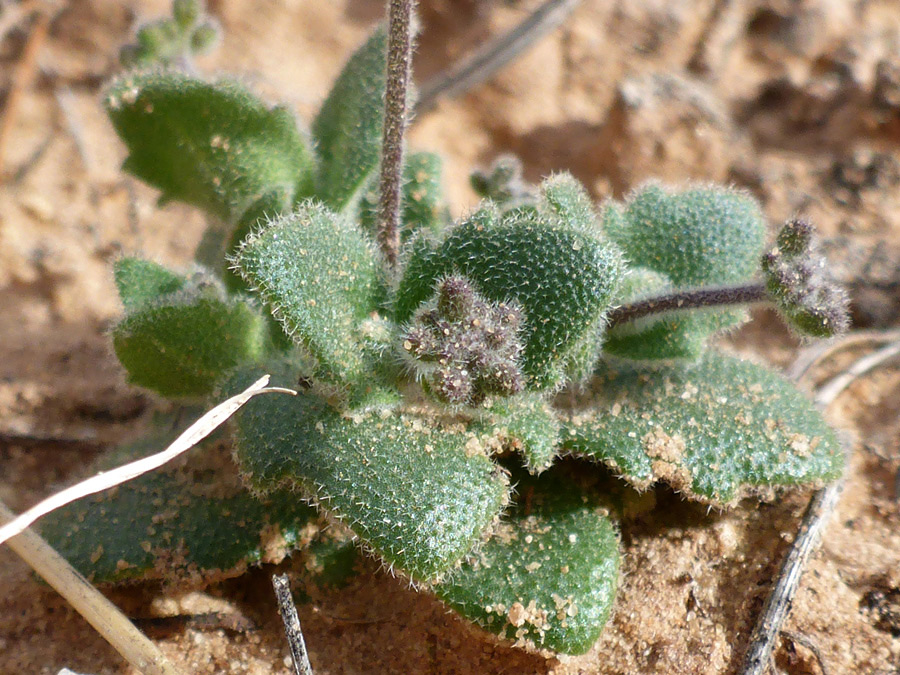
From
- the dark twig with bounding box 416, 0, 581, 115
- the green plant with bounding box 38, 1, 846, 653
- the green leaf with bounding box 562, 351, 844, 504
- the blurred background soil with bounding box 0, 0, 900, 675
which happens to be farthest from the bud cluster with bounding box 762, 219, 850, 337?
the dark twig with bounding box 416, 0, 581, 115

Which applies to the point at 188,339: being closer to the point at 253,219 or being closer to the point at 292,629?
the point at 253,219

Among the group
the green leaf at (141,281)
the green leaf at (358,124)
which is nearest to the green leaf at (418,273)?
the green leaf at (358,124)

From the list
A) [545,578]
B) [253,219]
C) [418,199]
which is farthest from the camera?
[418,199]

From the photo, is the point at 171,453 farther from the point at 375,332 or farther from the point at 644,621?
the point at 644,621

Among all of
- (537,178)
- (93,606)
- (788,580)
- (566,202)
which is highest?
(537,178)

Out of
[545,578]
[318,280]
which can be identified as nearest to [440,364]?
[318,280]

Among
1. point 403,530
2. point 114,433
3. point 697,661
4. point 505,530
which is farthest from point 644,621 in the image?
point 114,433

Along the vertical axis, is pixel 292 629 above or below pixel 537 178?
below
